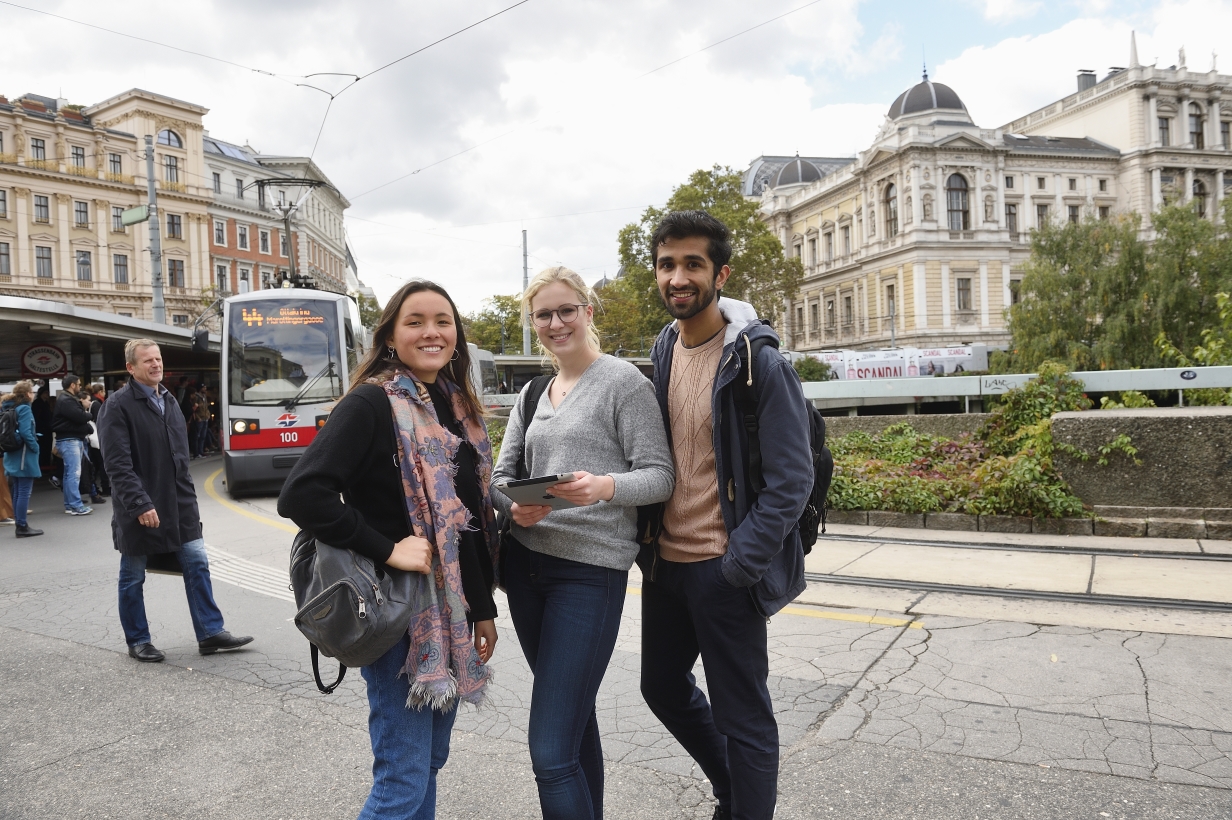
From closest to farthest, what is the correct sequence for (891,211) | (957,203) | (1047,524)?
1. (1047,524)
2. (957,203)
3. (891,211)

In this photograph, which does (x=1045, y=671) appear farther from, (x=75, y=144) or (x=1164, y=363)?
(x=75, y=144)

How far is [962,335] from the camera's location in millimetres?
64125

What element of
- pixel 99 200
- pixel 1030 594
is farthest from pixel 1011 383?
pixel 99 200

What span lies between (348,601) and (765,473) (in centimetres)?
114

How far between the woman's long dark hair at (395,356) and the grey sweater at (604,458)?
24cm

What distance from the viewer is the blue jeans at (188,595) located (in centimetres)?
522

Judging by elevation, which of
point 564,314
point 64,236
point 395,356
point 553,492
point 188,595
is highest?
point 64,236

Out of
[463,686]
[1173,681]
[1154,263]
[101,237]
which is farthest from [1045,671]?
[101,237]

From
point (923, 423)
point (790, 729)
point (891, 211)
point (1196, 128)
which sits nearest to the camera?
point (790, 729)

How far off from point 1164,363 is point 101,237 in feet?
203

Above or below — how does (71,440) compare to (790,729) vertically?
above

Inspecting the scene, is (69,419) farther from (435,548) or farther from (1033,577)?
(435,548)

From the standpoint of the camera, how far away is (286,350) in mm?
14180

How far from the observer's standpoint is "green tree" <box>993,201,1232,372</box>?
30.8 metres
